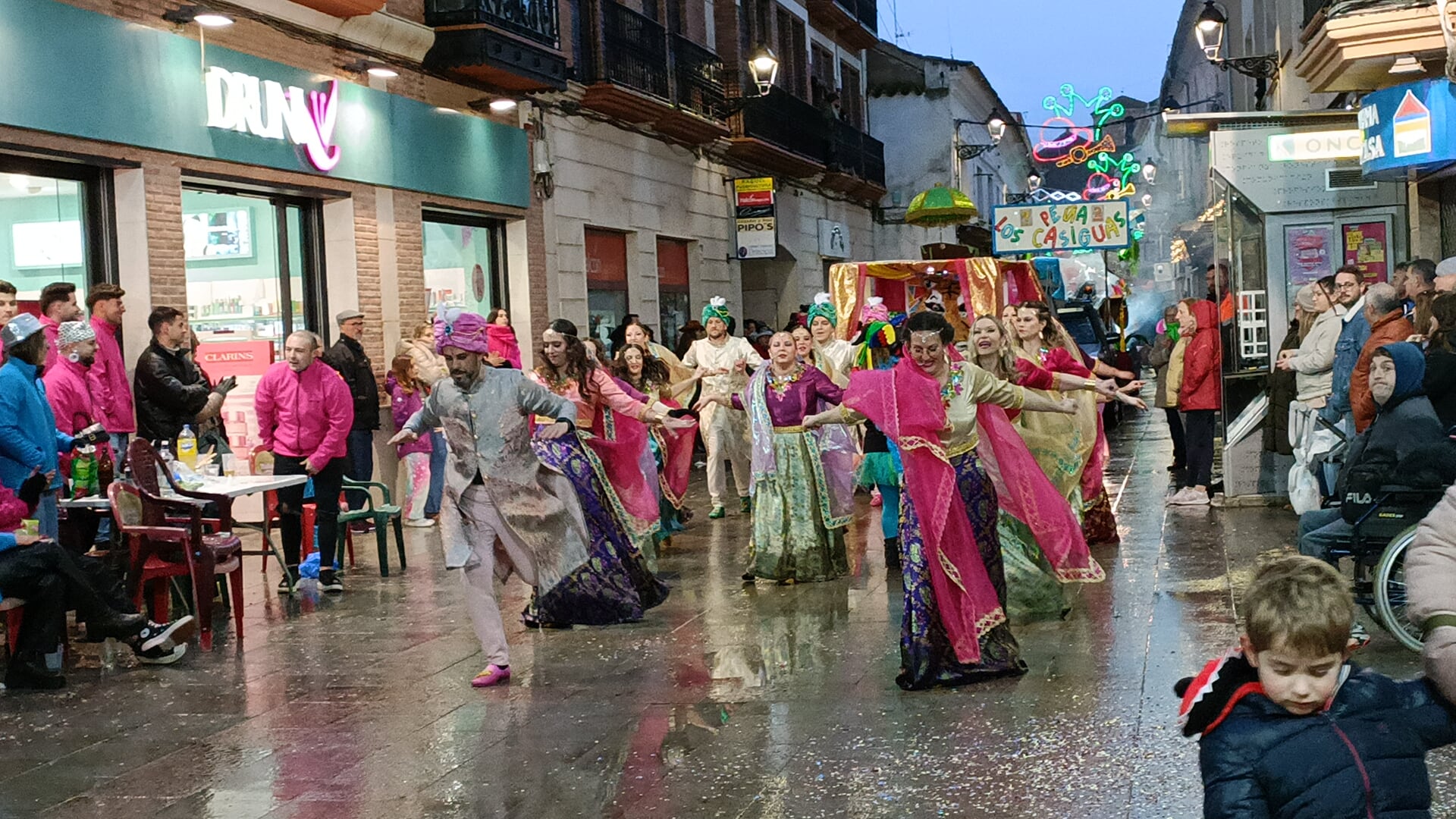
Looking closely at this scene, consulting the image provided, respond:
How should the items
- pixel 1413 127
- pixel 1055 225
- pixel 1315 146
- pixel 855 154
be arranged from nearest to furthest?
pixel 1413 127 → pixel 1315 146 → pixel 1055 225 → pixel 855 154

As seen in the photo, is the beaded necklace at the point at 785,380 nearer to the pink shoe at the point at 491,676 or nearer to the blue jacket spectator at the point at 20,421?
the pink shoe at the point at 491,676

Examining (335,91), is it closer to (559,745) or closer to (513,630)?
(513,630)

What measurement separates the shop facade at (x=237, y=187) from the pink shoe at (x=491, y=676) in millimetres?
5827

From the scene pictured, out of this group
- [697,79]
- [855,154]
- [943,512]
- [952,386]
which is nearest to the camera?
[943,512]

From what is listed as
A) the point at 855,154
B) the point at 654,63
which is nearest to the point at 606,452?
the point at 654,63

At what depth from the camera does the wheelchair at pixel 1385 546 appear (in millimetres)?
7348

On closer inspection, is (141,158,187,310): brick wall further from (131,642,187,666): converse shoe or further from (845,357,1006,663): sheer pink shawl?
(845,357,1006,663): sheer pink shawl

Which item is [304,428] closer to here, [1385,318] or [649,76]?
[1385,318]

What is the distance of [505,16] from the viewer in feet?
57.6

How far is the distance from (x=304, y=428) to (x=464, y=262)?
803cm

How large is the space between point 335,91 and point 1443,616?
13402 mm

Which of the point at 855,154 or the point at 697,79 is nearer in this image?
the point at 697,79

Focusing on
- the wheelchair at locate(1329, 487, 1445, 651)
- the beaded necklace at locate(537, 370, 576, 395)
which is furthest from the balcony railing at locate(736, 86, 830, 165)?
the wheelchair at locate(1329, 487, 1445, 651)

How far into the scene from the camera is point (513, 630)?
9.27 metres
